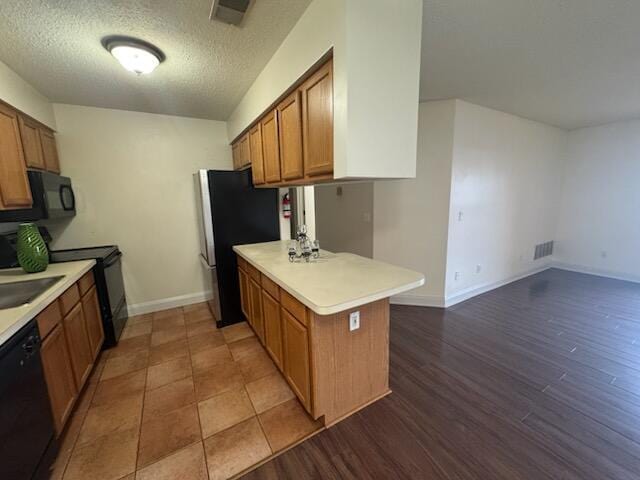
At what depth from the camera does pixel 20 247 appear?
6.57 ft

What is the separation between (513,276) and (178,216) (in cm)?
524

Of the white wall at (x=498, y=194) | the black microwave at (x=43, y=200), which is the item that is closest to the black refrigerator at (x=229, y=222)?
the black microwave at (x=43, y=200)

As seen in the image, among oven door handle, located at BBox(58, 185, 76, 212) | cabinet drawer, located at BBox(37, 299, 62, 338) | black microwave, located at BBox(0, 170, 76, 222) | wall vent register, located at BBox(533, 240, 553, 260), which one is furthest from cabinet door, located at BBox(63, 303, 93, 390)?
wall vent register, located at BBox(533, 240, 553, 260)

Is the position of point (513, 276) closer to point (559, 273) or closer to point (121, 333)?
point (559, 273)

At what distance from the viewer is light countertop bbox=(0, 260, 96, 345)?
47.8 inches

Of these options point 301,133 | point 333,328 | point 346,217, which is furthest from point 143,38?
point 346,217

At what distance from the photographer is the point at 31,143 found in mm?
2328

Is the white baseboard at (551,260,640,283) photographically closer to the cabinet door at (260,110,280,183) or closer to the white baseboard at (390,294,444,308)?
the white baseboard at (390,294,444,308)

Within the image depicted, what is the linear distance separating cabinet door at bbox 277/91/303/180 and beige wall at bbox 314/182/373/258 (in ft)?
5.01

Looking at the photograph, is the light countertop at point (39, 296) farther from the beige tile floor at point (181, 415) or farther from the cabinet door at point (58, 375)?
the beige tile floor at point (181, 415)

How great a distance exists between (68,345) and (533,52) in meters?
4.07

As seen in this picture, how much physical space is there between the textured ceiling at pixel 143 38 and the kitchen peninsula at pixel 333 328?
1.63m

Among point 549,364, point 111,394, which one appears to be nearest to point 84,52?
point 111,394

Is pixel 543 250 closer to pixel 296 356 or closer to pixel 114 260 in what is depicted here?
pixel 296 356
